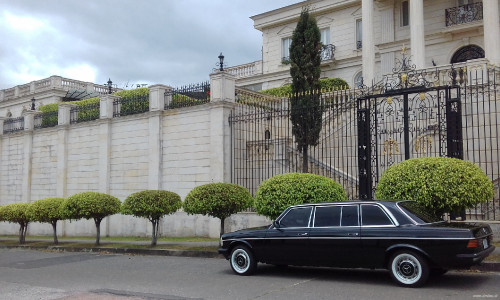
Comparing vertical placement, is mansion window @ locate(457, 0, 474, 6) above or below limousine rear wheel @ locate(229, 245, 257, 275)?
above

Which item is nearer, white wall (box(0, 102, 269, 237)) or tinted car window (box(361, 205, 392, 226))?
tinted car window (box(361, 205, 392, 226))

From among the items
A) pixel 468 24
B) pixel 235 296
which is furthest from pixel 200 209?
pixel 468 24

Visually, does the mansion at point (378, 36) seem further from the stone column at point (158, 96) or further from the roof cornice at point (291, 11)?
the stone column at point (158, 96)

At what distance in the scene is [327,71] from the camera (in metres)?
30.2

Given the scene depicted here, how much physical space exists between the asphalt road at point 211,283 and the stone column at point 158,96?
26.6 ft

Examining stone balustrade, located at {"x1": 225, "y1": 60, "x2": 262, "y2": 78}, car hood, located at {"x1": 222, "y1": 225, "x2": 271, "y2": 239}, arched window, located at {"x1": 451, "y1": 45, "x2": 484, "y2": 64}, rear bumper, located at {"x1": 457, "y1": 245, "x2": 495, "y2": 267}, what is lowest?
rear bumper, located at {"x1": 457, "y1": 245, "x2": 495, "y2": 267}

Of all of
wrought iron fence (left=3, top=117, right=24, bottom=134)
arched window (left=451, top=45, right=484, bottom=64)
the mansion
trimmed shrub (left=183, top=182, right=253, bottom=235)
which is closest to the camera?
trimmed shrub (left=183, top=182, right=253, bottom=235)

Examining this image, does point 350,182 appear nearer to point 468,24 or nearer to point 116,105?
point 116,105

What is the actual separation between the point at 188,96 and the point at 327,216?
10.8 metres

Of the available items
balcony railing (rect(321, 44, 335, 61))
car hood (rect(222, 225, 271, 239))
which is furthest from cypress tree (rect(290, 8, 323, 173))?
balcony railing (rect(321, 44, 335, 61))

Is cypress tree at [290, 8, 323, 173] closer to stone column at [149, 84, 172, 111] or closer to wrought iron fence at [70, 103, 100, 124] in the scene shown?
stone column at [149, 84, 172, 111]

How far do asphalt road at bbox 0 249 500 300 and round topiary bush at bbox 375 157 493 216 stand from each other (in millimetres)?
1447

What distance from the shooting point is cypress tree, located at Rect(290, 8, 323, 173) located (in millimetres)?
15797

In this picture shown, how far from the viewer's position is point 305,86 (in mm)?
16547
